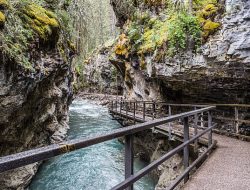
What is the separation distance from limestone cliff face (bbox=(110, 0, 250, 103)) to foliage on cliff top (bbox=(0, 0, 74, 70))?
18.4ft

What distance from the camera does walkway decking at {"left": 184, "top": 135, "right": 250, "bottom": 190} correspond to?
3816 mm

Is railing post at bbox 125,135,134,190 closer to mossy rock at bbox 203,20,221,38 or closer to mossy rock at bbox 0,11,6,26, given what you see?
mossy rock at bbox 0,11,6,26

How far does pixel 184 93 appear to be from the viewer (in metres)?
12.6

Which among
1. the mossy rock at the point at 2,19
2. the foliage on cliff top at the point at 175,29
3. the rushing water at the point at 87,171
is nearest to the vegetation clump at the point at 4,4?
the mossy rock at the point at 2,19

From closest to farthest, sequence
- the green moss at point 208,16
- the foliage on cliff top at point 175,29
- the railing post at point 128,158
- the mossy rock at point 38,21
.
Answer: the railing post at point 128,158 → the mossy rock at point 38,21 → the green moss at point 208,16 → the foliage on cliff top at point 175,29

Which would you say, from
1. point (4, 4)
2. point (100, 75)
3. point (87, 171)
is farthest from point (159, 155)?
point (100, 75)

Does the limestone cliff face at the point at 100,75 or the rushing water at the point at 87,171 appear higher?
the limestone cliff face at the point at 100,75

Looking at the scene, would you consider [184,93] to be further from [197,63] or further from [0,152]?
[0,152]

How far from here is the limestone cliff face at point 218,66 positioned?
28.3 feet

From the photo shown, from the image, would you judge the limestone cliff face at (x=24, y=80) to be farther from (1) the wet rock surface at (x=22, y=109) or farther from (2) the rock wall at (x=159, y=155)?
(2) the rock wall at (x=159, y=155)

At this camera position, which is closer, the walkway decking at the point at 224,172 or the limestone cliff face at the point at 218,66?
the walkway decking at the point at 224,172

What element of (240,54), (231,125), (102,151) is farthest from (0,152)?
(231,125)

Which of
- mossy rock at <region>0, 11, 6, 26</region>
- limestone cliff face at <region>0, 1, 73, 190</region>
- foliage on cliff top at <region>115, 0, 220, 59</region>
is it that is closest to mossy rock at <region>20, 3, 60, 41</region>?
limestone cliff face at <region>0, 1, 73, 190</region>

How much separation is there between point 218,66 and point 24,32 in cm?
711
